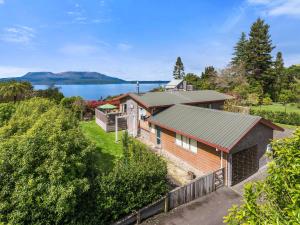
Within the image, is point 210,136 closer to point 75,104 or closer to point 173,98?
point 173,98

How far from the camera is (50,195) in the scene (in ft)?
24.5

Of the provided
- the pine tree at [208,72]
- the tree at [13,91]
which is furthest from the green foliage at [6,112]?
the pine tree at [208,72]

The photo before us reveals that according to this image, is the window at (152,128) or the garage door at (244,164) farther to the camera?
the window at (152,128)

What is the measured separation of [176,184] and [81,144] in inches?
284

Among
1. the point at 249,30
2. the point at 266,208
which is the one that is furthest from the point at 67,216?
the point at 249,30

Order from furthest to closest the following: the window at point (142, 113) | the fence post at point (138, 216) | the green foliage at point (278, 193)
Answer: the window at point (142, 113) < the fence post at point (138, 216) < the green foliage at point (278, 193)

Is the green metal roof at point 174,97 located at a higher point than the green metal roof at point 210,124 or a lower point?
higher

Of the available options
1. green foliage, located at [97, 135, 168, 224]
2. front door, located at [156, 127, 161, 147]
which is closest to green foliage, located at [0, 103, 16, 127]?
green foliage, located at [97, 135, 168, 224]

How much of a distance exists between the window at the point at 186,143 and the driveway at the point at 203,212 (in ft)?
12.9

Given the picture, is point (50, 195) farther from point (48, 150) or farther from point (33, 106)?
point (33, 106)

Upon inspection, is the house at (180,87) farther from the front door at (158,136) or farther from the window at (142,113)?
the front door at (158,136)

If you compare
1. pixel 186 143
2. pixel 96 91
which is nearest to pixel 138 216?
pixel 186 143

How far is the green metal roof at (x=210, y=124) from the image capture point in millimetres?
13171

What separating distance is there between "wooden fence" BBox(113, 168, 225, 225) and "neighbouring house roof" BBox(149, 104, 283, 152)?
2025 mm
